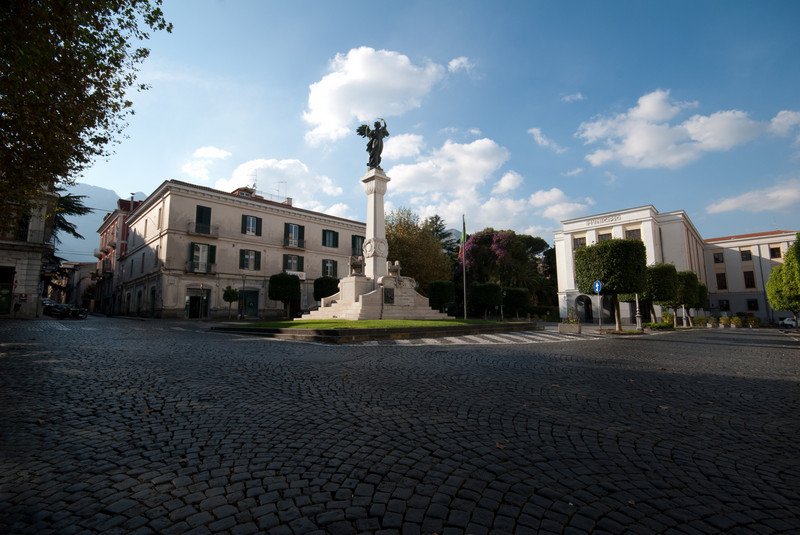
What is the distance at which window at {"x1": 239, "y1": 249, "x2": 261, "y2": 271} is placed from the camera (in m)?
34.1

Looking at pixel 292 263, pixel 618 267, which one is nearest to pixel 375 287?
pixel 618 267

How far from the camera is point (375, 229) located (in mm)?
22500

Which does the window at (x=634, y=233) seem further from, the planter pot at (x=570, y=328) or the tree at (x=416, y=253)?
the planter pot at (x=570, y=328)

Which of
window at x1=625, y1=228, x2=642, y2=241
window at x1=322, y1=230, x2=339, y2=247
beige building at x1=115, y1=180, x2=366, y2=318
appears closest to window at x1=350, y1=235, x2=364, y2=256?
beige building at x1=115, y1=180, x2=366, y2=318

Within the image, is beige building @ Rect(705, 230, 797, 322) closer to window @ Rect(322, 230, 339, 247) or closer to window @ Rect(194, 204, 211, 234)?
window @ Rect(322, 230, 339, 247)

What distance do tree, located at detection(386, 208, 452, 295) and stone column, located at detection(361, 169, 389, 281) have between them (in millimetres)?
10793

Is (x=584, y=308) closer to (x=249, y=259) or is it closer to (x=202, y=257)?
(x=249, y=259)

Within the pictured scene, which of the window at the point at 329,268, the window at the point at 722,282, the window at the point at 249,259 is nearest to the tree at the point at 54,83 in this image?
the window at the point at 249,259

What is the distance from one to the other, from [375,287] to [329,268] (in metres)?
19.0

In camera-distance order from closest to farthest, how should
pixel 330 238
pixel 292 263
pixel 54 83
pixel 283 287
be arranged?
pixel 54 83, pixel 283 287, pixel 292 263, pixel 330 238

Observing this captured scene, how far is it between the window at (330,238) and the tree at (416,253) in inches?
292

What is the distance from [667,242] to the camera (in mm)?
42000

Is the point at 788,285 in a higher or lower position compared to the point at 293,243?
lower

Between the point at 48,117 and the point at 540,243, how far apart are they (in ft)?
172
